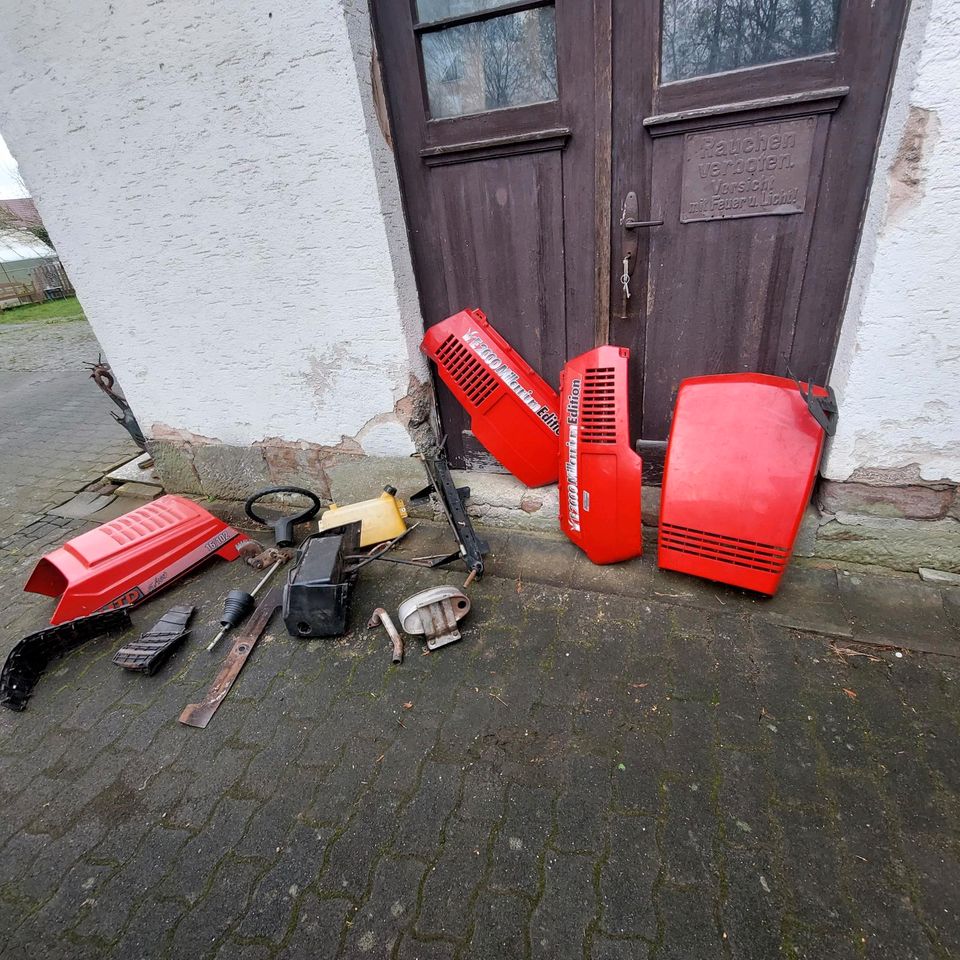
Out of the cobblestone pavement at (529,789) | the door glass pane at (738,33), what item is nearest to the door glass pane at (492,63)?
the door glass pane at (738,33)

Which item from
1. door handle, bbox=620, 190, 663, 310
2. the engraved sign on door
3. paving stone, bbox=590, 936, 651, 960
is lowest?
paving stone, bbox=590, 936, 651, 960

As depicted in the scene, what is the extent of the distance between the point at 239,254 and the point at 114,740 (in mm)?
2406

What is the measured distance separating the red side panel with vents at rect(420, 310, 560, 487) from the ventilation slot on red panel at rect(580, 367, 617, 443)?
37cm

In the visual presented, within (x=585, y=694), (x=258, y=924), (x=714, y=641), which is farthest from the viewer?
(x=714, y=641)

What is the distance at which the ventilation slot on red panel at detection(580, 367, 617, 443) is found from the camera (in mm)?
2227

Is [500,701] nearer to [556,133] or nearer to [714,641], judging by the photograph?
[714,641]

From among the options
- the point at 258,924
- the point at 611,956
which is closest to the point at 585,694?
the point at 611,956

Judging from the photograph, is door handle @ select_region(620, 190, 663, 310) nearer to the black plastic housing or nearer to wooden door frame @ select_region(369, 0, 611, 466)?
wooden door frame @ select_region(369, 0, 611, 466)

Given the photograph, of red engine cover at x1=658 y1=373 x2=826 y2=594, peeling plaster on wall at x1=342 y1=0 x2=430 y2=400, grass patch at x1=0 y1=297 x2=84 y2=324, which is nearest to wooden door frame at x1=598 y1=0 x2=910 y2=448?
red engine cover at x1=658 y1=373 x2=826 y2=594

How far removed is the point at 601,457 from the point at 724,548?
2.21 ft

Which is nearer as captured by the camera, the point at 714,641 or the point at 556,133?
the point at 714,641

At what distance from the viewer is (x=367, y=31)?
2.22 m

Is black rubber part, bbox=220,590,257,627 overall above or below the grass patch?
below

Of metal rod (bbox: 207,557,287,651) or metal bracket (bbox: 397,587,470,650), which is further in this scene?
metal rod (bbox: 207,557,287,651)
